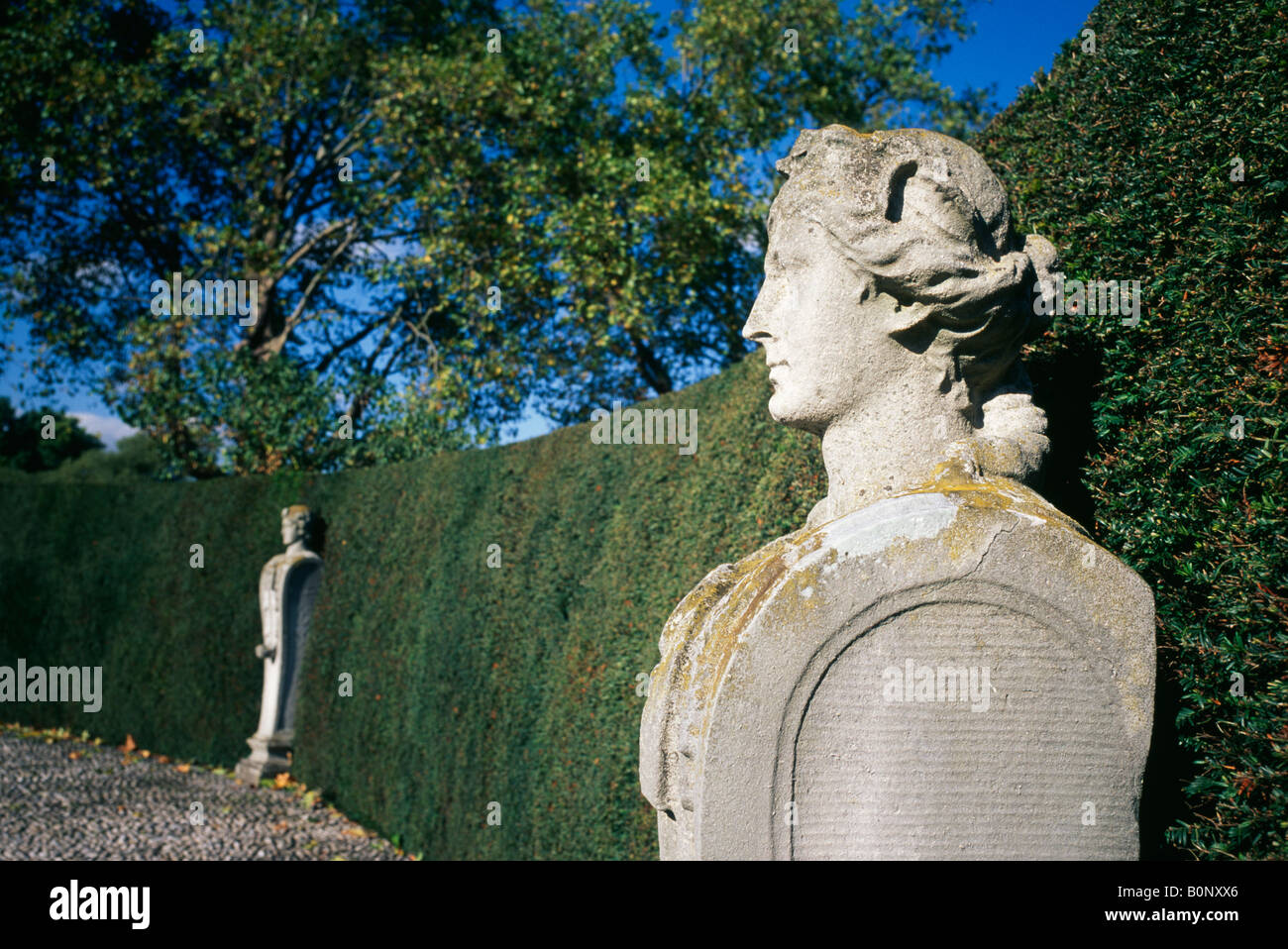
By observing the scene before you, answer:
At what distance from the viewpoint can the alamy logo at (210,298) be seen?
14820 mm

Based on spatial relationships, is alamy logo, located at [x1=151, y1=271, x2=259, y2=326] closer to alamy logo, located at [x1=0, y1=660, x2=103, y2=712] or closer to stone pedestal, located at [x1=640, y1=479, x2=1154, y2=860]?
alamy logo, located at [x1=0, y1=660, x2=103, y2=712]

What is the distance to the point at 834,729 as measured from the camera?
2.31 meters

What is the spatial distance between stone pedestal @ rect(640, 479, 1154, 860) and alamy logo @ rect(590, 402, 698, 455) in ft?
10.3

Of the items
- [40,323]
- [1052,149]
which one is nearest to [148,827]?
[1052,149]

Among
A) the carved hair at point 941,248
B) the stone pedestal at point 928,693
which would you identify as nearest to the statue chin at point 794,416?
the carved hair at point 941,248

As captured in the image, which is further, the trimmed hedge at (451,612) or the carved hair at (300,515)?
the carved hair at (300,515)

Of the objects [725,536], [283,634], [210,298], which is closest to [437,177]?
[210,298]

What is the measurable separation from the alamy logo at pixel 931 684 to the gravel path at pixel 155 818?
6.58m

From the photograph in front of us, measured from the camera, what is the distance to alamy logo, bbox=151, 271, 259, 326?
583 inches

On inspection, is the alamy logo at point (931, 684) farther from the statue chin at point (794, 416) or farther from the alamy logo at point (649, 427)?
the alamy logo at point (649, 427)

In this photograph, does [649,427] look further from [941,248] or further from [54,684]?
[54,684]
